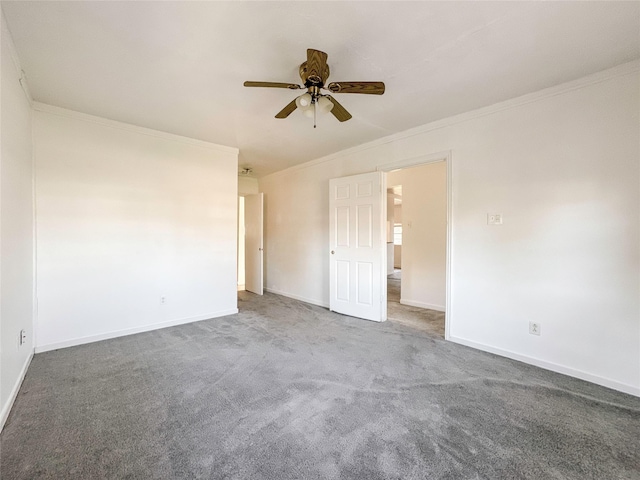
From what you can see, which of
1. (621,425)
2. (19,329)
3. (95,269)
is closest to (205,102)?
(95,269)

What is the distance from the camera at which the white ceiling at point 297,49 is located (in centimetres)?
167

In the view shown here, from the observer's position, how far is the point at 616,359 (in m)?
2.20

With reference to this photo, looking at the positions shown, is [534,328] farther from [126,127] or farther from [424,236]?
[126,127]

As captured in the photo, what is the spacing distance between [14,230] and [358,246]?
11.4ft

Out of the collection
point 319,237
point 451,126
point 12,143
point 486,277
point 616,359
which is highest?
point 451,126

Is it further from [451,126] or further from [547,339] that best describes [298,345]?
[451,126]

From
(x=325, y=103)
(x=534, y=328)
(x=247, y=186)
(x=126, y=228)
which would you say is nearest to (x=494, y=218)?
(x=534, y=328)

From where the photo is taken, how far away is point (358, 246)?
13.3ft

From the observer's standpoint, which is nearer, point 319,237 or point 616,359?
point 616,359

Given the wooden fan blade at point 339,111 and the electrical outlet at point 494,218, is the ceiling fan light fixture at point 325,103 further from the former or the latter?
the electrical outlet at point 494,218

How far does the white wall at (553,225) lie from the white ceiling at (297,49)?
0.28 m

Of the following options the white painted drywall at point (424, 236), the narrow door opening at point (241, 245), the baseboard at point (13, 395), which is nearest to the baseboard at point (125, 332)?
the baseboard at point (13, 395)

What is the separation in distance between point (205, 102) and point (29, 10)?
4.12ft

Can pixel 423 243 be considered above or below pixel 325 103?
below
